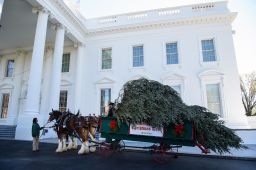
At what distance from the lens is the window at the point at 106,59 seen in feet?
59.2

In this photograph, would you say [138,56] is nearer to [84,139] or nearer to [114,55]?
[114,55]

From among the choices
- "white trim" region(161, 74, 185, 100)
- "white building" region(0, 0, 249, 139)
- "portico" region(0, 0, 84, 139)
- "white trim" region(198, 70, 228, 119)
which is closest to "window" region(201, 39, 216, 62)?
"white building" region(0, 0, 249, 139)

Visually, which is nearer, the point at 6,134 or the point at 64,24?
the point at 6,134

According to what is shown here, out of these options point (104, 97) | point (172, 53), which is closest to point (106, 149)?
point (104, 97)

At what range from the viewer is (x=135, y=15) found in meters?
18.1

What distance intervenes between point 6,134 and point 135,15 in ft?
49.2

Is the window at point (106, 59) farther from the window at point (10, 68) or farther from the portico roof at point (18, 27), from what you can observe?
the window at point (10, 68)

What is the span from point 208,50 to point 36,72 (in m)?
13.5

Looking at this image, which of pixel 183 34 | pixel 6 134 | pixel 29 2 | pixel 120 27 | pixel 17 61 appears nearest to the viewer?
pixel 29 2

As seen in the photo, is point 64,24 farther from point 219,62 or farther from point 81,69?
point 219,62

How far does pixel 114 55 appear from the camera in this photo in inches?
698

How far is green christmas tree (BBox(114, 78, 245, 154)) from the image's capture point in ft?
17.5

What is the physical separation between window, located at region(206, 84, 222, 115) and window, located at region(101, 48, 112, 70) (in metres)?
9.06

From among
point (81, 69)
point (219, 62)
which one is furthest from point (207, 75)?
point (81, 69)
